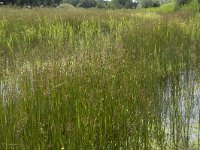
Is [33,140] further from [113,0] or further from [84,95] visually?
[113,0]

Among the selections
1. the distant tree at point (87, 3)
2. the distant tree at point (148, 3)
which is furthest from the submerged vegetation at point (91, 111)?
the distant tree at point (87, 3)

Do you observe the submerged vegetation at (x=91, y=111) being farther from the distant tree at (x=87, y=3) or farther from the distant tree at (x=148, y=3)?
the distant tree at (x=87, y=3)

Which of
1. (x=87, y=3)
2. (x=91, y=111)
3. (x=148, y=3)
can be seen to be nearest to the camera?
(x=91, y=111)

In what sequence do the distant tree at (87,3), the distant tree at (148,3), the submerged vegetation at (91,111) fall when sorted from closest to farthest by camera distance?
the submerged vegetation at (91,111) < the distant tree at (148,3) < the distant tree at (87,3)

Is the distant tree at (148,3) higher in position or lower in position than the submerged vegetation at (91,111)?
higher

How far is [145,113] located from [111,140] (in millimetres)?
392

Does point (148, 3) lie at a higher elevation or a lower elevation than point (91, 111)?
higher

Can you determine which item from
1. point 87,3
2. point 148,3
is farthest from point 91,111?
point 87,3

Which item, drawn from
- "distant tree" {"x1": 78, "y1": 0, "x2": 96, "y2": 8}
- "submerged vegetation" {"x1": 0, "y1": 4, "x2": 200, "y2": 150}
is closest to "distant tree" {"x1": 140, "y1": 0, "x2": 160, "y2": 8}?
"distant tree" {"x1": 78, "y1": 0, "x2": 96, "y2": 8}

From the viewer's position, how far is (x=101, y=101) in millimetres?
2816

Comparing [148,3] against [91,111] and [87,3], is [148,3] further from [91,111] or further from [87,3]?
[91,111]

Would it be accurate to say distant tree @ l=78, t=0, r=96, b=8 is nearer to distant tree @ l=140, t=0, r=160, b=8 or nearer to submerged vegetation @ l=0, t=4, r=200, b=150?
distant tree @ l=140, t=0, r=160, b=8

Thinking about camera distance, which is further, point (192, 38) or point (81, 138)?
point (192, 38)

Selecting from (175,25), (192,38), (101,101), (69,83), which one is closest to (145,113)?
(101,101)
